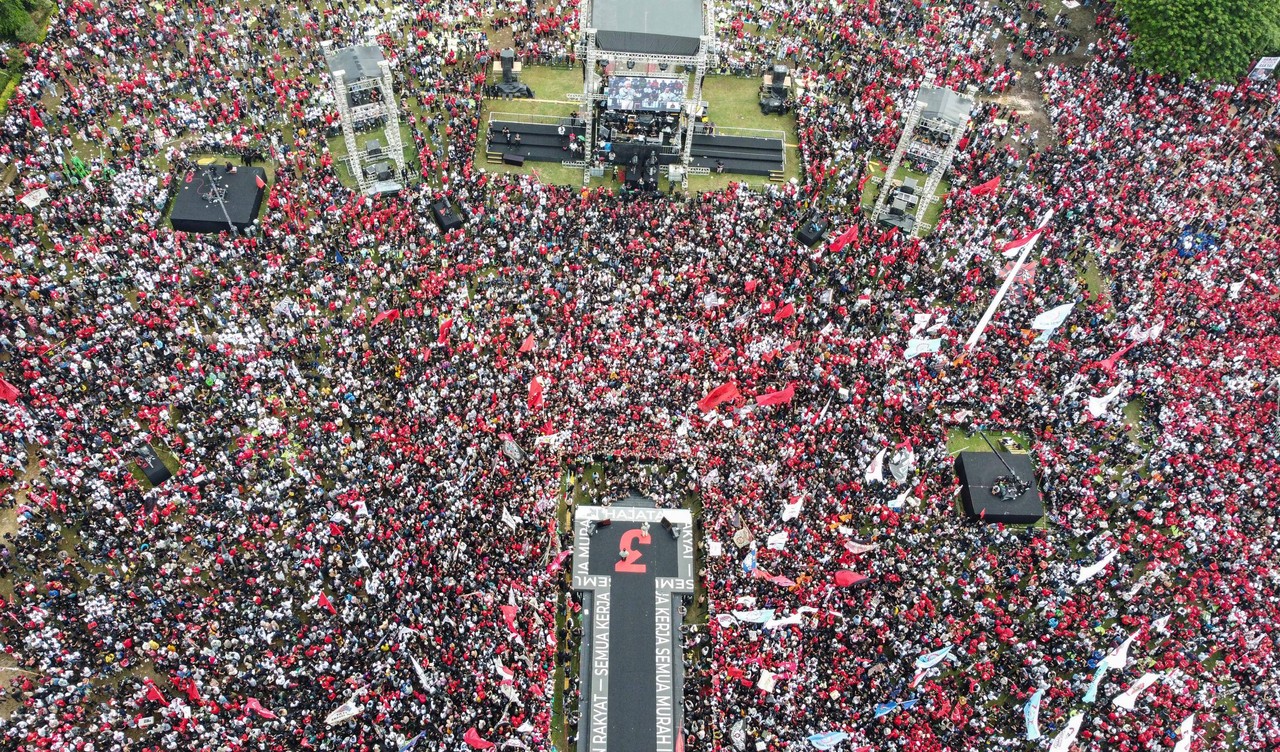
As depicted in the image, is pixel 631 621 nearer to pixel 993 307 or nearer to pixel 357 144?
pixel 993 307

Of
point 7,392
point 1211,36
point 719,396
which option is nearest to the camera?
point 7,392

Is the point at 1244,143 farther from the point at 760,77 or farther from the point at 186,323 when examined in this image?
the point at 186,323

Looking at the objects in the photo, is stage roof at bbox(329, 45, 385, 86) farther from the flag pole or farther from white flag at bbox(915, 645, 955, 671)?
white flag at bbox(915, 645, 955, 671)

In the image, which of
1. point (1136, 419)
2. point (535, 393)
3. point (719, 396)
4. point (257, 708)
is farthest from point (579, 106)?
point (257, 708)

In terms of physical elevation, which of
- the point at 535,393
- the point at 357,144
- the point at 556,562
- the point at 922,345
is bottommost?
the point at 556,562

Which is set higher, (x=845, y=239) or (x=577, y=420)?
(x=845, y=239)

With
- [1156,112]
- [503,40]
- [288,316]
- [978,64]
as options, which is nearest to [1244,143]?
[1156,112]

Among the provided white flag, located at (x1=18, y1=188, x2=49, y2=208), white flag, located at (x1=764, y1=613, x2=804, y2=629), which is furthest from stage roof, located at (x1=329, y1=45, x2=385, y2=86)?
white flag, located at (x1=764, y1=613, x2=804, y2=629)
